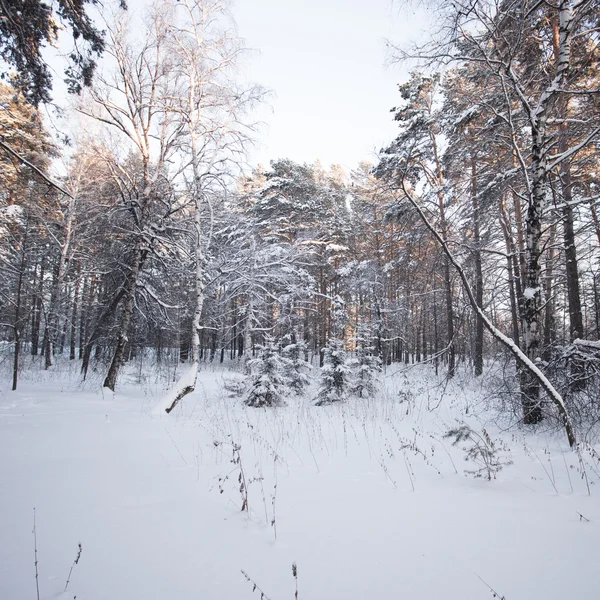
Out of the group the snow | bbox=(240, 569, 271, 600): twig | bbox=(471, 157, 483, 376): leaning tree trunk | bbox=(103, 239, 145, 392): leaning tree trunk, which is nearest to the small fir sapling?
the snow

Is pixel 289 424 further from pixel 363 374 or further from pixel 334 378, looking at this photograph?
pixel 363 374

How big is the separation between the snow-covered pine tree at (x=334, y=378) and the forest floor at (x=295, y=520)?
12.2ft

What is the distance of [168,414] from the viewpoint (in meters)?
6.97

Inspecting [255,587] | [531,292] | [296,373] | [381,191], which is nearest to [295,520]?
[255,587]

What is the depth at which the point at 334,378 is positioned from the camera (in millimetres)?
8555

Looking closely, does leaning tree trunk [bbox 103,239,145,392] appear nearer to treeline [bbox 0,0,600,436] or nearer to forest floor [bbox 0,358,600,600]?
treeline [bbox 0,0,600,436]

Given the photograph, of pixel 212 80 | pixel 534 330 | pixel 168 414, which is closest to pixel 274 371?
pixel 168 414

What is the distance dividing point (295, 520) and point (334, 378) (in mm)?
6255

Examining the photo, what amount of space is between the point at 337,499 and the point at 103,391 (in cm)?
830

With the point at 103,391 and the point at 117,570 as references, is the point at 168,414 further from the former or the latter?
the point at 117,570

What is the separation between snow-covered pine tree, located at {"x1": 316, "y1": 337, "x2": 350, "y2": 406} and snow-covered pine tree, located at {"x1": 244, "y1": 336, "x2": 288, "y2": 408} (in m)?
1.12

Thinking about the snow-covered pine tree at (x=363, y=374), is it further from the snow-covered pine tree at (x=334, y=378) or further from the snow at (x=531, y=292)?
the snow at (x=531, y=292)

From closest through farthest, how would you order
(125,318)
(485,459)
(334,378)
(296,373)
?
(485,459) → (334,378) → (125,318) → (296,373)

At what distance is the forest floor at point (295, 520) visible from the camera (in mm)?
1678
